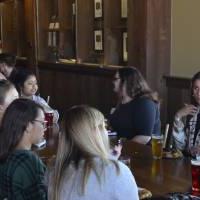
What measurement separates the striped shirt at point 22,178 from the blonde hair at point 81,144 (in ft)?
0.76

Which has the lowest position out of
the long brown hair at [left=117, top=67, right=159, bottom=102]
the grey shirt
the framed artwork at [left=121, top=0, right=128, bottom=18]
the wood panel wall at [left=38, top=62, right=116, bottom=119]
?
the wood panel wall at [left=38, top=62, right=116, bottom=119]

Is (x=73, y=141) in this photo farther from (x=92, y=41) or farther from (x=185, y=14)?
(x=92, y=41)

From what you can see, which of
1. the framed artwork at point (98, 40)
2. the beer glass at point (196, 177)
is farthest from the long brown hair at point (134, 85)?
the framed artwork at point (98, 40)

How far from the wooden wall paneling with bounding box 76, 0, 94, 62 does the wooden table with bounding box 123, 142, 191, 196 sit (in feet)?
12.9

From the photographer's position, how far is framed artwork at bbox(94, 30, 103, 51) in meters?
6.37

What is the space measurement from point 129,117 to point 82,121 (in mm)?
1924

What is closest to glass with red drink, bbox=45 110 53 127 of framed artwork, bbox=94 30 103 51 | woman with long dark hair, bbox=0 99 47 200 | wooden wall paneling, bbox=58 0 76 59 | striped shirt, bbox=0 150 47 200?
woman with long dark hair, bbox=0 99 47 200

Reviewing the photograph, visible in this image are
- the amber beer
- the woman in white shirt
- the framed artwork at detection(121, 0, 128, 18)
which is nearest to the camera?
the amber beer

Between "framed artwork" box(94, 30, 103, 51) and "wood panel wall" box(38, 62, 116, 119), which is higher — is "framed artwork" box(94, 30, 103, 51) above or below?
above

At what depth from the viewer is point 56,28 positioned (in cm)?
739

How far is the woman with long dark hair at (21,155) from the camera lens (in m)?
1.95

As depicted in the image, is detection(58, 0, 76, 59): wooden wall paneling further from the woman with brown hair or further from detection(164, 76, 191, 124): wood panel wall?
the woman with brown hair

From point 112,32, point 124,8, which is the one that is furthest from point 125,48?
point 124,8

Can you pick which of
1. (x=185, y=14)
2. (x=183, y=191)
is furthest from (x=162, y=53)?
(x=183, y=191)
